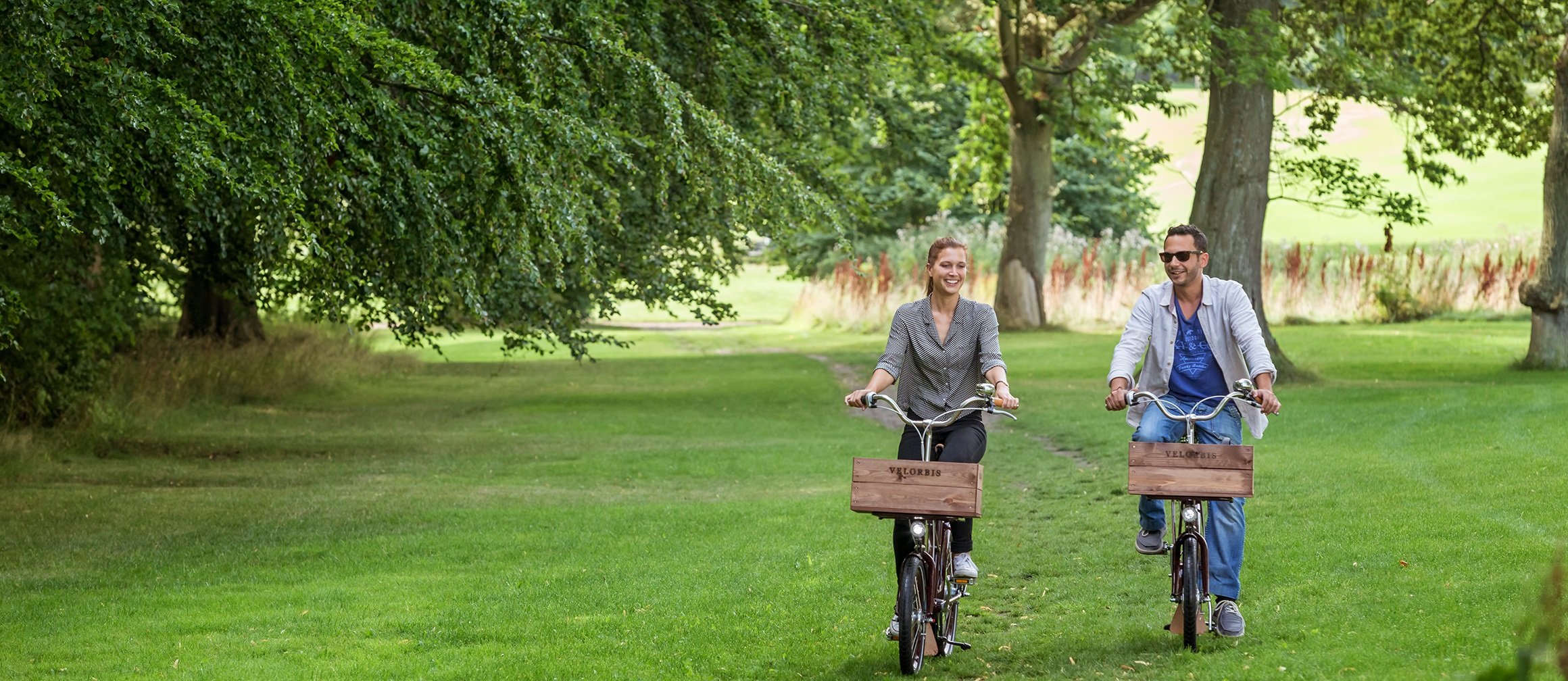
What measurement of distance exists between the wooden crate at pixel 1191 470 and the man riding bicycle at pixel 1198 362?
0.37 m

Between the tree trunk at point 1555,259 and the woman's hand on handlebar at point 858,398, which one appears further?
the tree trunk at point 1555,259

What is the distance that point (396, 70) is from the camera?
998cm

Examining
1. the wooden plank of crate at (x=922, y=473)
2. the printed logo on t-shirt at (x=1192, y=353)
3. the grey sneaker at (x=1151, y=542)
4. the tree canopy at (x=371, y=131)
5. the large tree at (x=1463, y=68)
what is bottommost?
the grey sneaker at (x=1151, y=542)

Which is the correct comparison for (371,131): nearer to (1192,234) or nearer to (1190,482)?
(1192,234)

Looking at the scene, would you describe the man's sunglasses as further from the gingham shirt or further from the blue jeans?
the gingham shirt

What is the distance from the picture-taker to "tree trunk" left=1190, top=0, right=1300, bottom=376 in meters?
21.4

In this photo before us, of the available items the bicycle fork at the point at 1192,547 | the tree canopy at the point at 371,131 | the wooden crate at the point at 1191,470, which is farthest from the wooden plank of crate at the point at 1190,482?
the tree canopy at the point at 371,131

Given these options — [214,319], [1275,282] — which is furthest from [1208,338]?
[1275,282]

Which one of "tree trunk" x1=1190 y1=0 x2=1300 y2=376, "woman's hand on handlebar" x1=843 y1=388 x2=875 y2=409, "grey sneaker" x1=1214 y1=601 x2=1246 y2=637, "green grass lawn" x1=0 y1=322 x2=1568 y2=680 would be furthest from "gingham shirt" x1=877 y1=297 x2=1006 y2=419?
"tree trunk" x1=1190 y1=0 x2=1300 y2=376

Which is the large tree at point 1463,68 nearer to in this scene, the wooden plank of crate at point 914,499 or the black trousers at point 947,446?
the black trousers at point 947,446

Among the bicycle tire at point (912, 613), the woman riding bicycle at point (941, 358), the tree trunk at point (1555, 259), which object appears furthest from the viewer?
the tree trunk at point (1555, 259)

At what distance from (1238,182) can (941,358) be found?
15.5 metres

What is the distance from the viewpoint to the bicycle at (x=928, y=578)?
658 cm

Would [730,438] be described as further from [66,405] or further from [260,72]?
[260,72]
